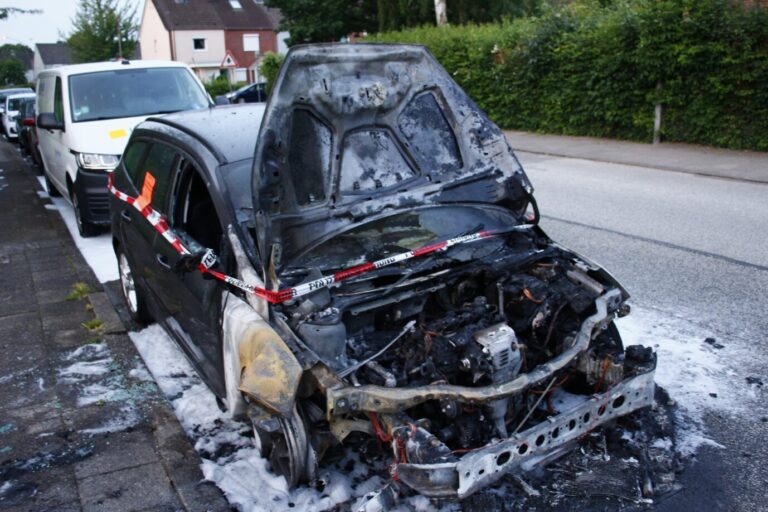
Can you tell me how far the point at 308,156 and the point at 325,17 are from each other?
30.6 m

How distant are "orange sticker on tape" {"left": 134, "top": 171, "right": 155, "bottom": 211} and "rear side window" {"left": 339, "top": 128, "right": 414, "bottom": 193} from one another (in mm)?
1687

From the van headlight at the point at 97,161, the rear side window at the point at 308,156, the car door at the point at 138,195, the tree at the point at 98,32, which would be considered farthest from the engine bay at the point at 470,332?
the tree at the point at 98,32

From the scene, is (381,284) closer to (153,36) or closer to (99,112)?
(99,112)

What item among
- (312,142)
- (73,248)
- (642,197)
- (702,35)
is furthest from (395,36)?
(312,142)

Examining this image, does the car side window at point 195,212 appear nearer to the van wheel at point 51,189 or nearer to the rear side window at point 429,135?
the rear side window at point 429,135

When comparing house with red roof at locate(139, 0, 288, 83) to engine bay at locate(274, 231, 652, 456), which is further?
house with red roof at locate(139, 0, 288, 83)

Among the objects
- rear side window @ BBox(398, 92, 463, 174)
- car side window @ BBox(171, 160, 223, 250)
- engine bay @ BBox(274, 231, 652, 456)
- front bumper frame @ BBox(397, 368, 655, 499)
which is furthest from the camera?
car side window @ BBox(171, 160, 223, 250)

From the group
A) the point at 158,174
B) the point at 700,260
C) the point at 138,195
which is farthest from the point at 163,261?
the point at 700,260

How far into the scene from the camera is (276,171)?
3.88 m

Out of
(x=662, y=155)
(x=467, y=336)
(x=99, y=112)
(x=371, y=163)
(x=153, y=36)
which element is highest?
(x=153, y=36)

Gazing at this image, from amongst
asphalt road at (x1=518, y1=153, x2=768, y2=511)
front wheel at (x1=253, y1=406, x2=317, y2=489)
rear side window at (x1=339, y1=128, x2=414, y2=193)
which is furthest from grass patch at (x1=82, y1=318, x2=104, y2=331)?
asphalt road at (x1=518, y1=153, x2=768, y2=511)

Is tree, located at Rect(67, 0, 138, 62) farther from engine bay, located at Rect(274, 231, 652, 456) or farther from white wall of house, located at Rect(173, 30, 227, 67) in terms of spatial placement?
engine bay, located at Rect(274, 231, 652, 456)

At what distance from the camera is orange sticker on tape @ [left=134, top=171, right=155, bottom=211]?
17.2ft

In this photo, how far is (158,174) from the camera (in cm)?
514
